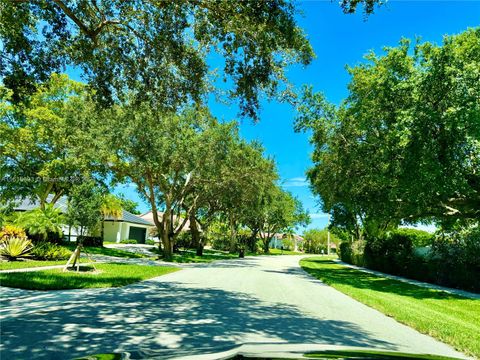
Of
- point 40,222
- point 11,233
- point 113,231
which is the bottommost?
point 11,233

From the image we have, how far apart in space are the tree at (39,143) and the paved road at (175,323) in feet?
67.4

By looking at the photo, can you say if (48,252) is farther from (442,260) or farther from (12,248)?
(442,260)

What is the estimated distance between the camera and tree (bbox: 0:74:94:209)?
95.3 feet

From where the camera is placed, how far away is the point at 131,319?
7531mm

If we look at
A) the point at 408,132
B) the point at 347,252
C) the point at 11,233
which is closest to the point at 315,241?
the point at 347,252

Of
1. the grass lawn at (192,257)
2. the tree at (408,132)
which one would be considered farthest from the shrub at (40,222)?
the tree at (408,132)

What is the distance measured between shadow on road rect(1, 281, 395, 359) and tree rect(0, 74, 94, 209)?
21.3 metres

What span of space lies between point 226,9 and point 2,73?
23.3 ft

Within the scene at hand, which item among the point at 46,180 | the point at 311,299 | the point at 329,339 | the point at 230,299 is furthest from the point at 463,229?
the point at 46,180

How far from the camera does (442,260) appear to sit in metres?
19.0

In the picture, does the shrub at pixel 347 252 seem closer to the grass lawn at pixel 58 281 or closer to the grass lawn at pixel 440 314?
the grass lawn at pixel 440 314

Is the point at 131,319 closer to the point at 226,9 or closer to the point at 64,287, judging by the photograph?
the point at 64,287

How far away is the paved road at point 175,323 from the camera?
571 cm

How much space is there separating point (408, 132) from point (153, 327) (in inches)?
481
